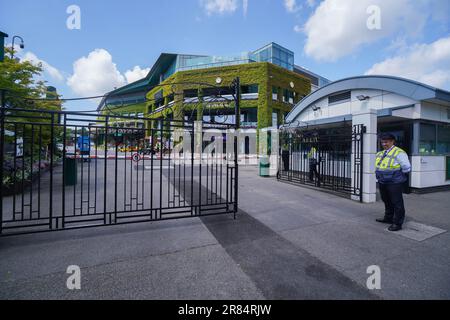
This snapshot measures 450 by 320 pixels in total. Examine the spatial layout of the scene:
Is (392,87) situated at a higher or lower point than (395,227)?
higher

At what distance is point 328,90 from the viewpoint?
11.4 m

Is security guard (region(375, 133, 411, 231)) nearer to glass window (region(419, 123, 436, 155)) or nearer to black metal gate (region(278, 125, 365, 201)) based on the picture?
black metal gate (region(278, 125, 365, 201))

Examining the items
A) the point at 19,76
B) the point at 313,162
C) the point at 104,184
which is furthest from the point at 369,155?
the point at 19,76

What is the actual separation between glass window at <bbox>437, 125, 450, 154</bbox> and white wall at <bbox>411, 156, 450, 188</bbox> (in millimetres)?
414

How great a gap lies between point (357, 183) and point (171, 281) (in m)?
6.58

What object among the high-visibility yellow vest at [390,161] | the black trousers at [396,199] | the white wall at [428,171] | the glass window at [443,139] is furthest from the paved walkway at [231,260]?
the glass window at [443,139]

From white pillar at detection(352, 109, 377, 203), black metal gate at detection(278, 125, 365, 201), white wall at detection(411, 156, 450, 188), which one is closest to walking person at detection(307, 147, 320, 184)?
black metal gate at detection(278, 125, 365, 201)

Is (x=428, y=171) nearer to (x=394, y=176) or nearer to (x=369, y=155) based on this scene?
(x=369, y=155)

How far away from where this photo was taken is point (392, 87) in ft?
27.5

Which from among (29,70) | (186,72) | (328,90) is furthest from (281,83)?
(29,70)

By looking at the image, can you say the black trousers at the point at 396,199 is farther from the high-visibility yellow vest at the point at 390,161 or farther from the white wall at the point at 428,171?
the white wall at the point at 428,171

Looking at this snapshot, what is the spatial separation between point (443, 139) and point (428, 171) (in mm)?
1942

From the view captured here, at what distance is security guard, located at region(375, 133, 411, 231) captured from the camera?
4.36 metres

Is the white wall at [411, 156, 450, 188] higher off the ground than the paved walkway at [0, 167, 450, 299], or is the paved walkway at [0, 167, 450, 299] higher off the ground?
the white wall at [411, 156, 450, 188]
